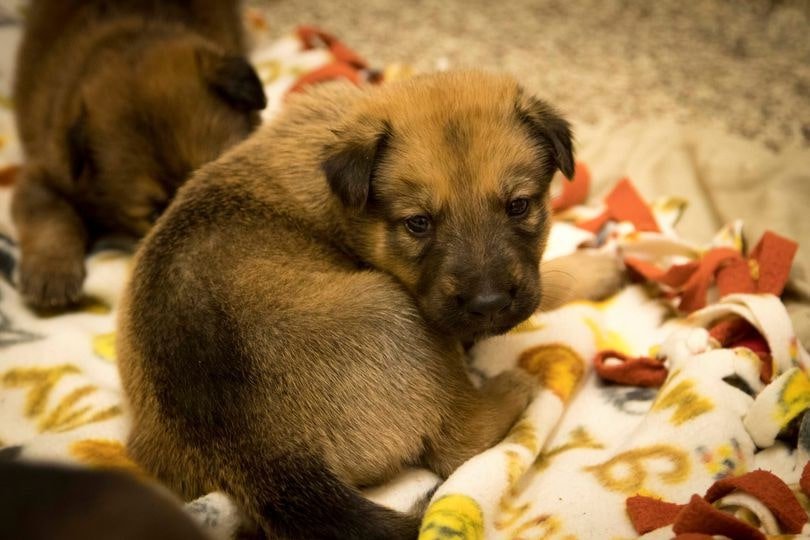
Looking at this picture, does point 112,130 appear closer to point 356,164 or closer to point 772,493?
point 356,164

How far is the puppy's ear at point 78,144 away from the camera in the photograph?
117 inches

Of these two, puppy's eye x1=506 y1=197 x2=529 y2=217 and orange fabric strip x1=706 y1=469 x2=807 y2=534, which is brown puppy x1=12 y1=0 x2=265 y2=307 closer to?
puppy's eye x1=506 y1=197 x2=529 y2=217

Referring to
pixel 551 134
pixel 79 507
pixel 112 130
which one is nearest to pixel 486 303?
pixel 551 134

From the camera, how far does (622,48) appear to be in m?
4.72

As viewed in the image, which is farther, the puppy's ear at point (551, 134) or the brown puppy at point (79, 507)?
the puppy's ear at point (551, 134)

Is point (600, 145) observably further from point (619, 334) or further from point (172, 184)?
point (172, 184)

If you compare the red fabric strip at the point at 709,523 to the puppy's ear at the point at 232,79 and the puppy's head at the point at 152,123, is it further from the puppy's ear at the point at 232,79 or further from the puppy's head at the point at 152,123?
the puppy's ear at the point at 232,79

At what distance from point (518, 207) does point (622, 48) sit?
2907 millimetres

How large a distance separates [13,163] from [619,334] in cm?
298

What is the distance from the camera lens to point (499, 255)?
7.06 ft

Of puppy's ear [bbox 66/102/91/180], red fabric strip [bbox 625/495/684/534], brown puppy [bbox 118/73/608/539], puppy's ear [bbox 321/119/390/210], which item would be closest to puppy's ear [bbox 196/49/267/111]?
puppy's ear [bbox 66/102/91/180]

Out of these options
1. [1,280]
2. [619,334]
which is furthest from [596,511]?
[1,280]

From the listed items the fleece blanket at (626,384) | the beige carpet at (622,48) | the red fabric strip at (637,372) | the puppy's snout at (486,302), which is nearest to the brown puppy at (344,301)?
the puppy's snout at (486,302)

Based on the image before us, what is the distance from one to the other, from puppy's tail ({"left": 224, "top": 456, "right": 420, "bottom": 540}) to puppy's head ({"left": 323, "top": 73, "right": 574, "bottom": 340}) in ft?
1.81
